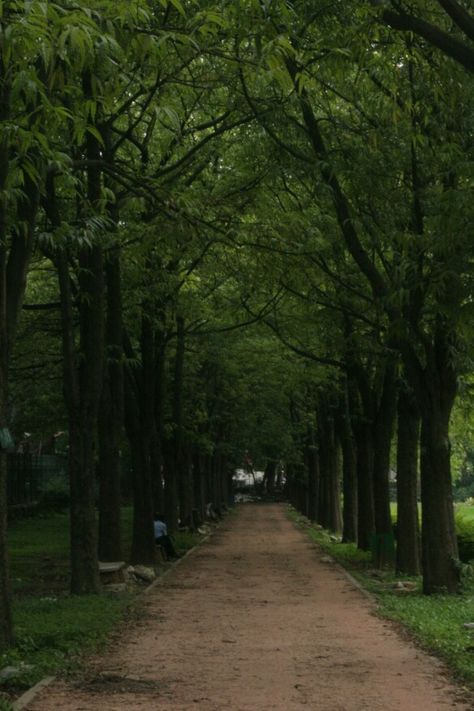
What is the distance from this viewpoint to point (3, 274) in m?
9.58

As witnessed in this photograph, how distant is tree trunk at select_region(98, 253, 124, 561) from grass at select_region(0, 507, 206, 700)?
51.0 inches

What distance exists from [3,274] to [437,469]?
340 inches

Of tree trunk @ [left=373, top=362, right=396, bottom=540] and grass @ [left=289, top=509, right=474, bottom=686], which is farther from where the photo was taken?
tree trunk @ [left=373, top=362, right=396, bottom=540]

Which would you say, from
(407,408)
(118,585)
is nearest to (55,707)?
(118,585)

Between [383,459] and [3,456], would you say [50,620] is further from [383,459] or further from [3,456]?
[383,459]

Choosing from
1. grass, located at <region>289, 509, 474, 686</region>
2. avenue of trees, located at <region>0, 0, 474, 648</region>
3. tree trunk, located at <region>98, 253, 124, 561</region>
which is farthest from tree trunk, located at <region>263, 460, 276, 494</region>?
tree trunk, located at <region>98, 253, 124, 561</region>

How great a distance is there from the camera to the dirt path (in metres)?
7.84

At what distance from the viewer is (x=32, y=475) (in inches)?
1812

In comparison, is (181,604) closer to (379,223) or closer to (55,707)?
(379,223)

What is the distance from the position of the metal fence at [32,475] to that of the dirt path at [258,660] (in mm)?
24160

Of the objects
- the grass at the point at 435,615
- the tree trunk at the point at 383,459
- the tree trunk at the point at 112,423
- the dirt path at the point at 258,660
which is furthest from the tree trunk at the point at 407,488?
the tree trunk at the point at 112,423

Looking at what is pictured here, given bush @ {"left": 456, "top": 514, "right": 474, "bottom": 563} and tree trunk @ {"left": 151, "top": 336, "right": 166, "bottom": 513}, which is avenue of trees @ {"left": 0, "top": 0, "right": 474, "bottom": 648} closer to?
tree trunk @ {"left": 151, "top": 336, "right": 166, "bottom": 513}

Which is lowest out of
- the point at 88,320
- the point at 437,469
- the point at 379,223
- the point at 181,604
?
the point at 181,604

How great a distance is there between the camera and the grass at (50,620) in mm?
8953
